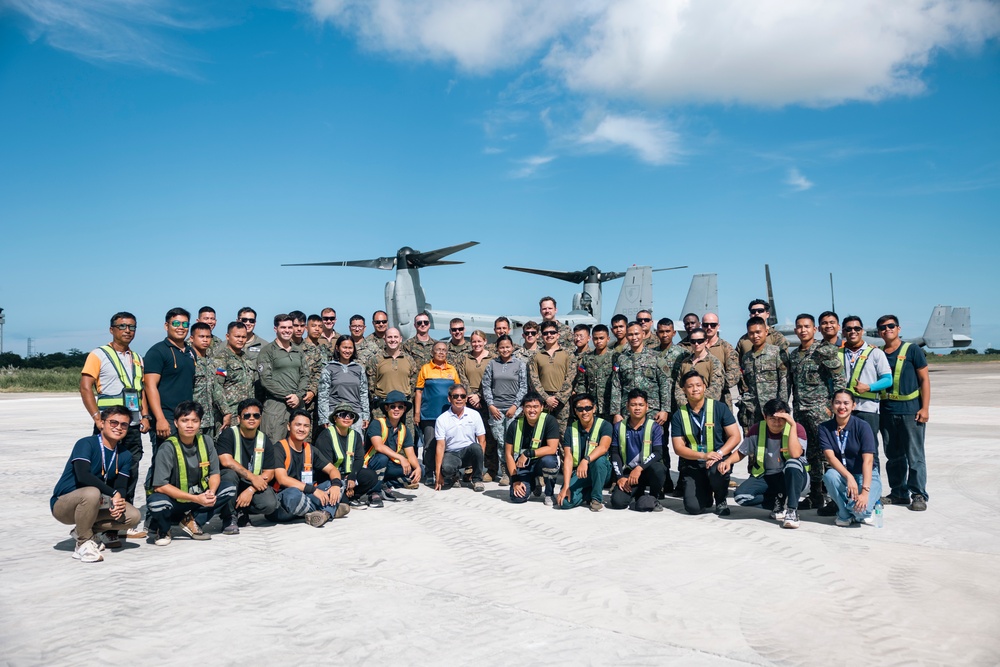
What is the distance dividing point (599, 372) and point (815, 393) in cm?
248

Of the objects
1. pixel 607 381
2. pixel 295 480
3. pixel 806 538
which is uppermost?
pixel 607 381

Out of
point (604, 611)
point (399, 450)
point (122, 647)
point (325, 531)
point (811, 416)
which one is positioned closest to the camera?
point (122, 647)

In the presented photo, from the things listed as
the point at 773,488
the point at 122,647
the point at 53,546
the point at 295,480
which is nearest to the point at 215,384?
the point at 295,480

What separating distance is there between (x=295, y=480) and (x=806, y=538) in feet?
15.3

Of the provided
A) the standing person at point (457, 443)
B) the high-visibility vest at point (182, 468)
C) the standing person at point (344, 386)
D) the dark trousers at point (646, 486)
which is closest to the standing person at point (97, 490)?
the high-visibility vest at point (182, 468)

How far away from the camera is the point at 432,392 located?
904cm

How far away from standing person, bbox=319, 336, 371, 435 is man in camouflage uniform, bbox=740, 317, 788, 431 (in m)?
4.45

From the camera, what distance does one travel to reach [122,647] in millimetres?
3812

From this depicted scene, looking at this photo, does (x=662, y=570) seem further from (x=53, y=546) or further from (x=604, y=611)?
(x=53, y=546)

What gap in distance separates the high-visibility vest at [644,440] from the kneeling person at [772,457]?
0.84 meters

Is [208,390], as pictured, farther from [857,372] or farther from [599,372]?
[857,372]

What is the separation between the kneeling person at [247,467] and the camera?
6525 mm

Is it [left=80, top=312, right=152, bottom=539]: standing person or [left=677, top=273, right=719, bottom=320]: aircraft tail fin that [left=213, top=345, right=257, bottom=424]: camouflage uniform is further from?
[left=677, top=273, right=719, bottom=320]: aircraft tail fin

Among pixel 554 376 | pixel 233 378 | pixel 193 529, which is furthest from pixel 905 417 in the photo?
pixel 233 378
